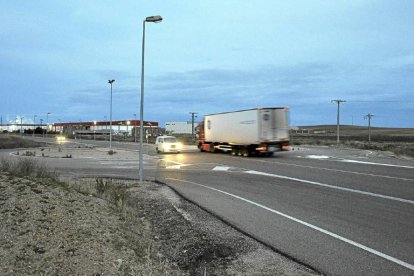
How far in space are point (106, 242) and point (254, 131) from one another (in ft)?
82.5

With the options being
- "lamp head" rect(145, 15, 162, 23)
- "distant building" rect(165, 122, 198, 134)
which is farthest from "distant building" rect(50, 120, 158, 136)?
"lamp head" rect(145, 15, 162, 23)

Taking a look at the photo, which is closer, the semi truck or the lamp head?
the lamp head

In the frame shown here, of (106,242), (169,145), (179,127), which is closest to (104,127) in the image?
(179,127)

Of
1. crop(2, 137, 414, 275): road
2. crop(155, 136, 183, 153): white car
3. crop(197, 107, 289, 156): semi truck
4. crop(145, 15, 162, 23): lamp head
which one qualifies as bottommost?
crop(2, 137, 414, 275): road

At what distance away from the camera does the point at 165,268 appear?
5559mm

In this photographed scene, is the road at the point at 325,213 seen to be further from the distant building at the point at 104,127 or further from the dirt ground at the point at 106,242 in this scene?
the distant building at the point at 104,127

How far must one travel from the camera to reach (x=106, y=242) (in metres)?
6.17

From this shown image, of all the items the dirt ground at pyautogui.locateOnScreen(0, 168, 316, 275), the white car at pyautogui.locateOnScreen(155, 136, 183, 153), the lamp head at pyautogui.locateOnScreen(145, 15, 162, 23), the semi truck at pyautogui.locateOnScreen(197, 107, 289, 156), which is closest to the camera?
the dirt ground at pyautogui.locateOnScreen(0, 168, 316, 275)

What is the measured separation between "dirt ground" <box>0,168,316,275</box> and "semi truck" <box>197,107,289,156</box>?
21.8 meters

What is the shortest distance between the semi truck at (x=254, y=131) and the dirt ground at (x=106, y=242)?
21757mm

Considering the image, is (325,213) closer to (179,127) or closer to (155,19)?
(155,19)

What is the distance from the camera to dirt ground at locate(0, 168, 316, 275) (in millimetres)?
5262

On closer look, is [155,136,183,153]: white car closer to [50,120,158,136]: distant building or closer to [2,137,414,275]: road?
[2,137,414,275]: road

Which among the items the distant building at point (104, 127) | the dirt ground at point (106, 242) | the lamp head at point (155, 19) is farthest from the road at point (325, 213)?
the distant building at point (104, 127)
